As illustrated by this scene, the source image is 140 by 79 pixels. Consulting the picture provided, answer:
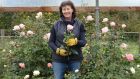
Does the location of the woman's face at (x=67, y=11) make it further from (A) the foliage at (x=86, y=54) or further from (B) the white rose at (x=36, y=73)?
(B) the white rose at (x=36, y=73)

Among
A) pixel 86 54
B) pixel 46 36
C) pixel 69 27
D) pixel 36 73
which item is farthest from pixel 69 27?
pixel 46 36

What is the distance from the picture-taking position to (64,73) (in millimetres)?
5914

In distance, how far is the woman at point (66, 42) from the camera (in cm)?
573

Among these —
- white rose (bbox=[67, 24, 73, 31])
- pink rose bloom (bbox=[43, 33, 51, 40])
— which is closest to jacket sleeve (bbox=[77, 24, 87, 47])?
white rose (bbox=[67, 24, 73, 31])

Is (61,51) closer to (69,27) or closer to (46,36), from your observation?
(69,27)

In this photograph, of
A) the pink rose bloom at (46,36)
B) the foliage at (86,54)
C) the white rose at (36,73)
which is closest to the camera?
the foliage at (86,54)

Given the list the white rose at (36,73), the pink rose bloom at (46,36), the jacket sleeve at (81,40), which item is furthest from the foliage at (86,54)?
the jacket sleeve at (81,40)

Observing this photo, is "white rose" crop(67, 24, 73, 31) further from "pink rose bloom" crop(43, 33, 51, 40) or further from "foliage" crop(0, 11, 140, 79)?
"pink rose bloom" crop(43, 33, 51, 40)

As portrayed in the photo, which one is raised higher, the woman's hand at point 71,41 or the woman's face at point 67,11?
the woman's face at point 67,11

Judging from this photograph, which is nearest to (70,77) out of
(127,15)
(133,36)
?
(133,36)

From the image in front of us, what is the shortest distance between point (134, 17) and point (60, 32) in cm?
1050

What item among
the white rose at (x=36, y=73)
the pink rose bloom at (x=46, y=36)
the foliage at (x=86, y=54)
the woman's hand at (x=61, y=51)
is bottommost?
the white rose at (x=36, y=73)

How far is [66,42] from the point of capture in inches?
227

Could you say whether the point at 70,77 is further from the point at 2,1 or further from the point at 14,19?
the point at 14,19
